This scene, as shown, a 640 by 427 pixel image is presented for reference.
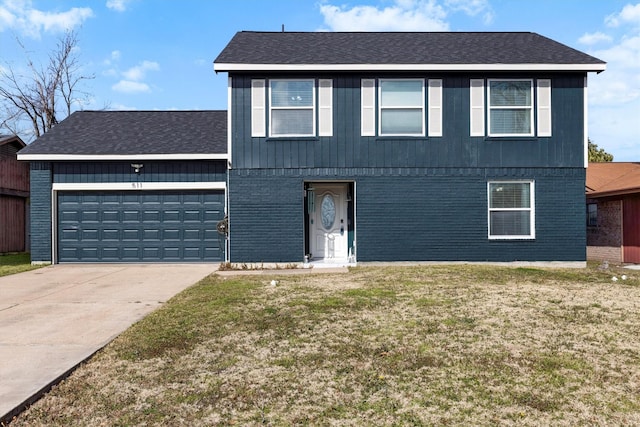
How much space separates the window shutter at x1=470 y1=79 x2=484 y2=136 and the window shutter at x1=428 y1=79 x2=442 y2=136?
2.81ft

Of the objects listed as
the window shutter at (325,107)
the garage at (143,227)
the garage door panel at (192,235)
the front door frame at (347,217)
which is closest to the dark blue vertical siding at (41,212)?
the garage at (143,227)

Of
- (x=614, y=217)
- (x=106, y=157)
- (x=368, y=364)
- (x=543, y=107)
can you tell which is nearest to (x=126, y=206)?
(x=106, y=157)

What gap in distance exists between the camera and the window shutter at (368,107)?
11805 millimetres

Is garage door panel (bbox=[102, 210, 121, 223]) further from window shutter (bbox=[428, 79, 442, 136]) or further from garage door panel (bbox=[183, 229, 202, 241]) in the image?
window shutter (bbox=[428, 79, 442, 136])

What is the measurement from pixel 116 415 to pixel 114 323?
10.1ft

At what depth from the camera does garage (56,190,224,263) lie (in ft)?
42.8

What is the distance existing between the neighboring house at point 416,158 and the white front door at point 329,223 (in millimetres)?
1096

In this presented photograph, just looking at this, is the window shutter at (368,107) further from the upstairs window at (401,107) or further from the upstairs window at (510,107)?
the upstairs window at (510,107)

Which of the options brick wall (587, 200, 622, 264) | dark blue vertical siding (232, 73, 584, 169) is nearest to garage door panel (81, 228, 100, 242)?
dark blue vertical siding (232, 73, 584, 169)

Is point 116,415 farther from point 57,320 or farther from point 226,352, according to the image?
point 57,320

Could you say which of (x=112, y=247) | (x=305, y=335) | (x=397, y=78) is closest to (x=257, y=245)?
(x=112, y=247)

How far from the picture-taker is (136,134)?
46.0ft

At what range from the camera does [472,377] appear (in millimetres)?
4125

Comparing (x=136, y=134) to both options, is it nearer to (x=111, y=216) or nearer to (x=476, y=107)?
(x=111, y=216)
